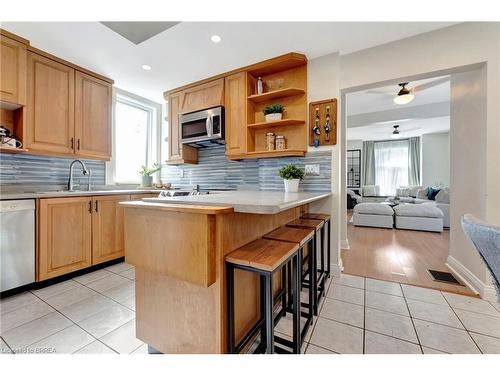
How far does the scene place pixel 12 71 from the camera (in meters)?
2.01

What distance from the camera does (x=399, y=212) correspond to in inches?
A: 178

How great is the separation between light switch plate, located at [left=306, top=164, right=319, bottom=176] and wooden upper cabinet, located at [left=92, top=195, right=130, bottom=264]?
2319mm

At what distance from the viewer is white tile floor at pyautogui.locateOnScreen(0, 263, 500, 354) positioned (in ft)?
4.34

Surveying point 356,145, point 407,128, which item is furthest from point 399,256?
point 356,145

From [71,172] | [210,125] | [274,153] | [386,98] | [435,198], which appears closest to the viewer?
[274,153]

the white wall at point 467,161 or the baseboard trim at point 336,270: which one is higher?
the white wall at point 467,161

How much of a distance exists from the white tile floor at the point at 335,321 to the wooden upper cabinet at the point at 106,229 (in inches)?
16.7

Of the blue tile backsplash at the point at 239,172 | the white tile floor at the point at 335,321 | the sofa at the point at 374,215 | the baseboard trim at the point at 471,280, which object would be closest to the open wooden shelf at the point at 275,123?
the blue tile backsplash at the point at 239,172

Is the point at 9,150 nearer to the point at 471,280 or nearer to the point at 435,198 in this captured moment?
the point at 471,280

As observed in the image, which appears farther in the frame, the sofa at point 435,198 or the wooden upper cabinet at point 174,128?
the sofa at point 435,198

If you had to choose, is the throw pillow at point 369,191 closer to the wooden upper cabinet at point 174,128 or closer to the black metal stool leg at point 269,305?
the wooden upper cabinet at point 174,128

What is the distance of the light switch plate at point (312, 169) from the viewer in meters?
2.45

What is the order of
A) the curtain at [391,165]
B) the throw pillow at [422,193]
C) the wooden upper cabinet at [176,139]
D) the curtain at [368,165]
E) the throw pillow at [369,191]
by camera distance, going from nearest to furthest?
the wooden upper cabinet at [176,139] → the throw pillow at [422,193] → the throw pillow at [369,191] → the curtain at [391,165] → the curtain at [368,165]

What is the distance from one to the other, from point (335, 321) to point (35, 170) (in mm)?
3426
